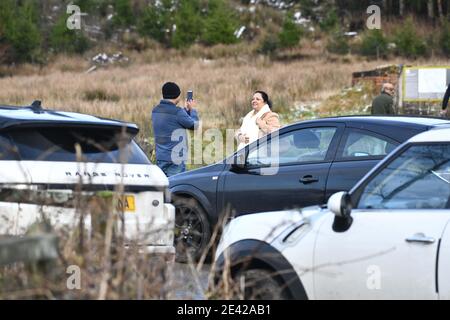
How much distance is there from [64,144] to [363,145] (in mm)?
3462

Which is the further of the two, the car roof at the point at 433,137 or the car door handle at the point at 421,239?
the car roof at the point at 433,137

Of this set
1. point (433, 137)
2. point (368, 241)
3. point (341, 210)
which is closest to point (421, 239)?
point (368, 241)

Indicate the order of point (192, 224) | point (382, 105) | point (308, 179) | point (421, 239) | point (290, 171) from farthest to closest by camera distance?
point (382, 105) < point (192, 224) < point (290, 171) < point (308, 179) < point (421, 239)

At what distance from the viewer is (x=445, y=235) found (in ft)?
18.9

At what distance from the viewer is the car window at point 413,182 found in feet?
→ 20.7

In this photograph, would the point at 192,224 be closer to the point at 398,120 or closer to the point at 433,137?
the point at 398,120

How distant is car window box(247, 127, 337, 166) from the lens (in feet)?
33.6

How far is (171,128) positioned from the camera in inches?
527

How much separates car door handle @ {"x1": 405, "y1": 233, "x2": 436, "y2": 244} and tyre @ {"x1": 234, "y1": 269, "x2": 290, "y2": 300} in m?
0.89

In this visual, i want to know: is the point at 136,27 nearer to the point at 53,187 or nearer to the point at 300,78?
the point at 300,78

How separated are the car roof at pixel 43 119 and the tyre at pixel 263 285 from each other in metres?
1.75

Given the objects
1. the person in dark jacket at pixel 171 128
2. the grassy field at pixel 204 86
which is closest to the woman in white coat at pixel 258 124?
the person in dark jacket at pixel 171 128

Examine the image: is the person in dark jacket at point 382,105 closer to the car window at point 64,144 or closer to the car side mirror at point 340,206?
the car window at point 64,144

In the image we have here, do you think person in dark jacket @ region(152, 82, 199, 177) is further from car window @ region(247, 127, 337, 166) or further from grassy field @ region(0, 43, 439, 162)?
grassy field @ region(0, 43, 439, 162)
